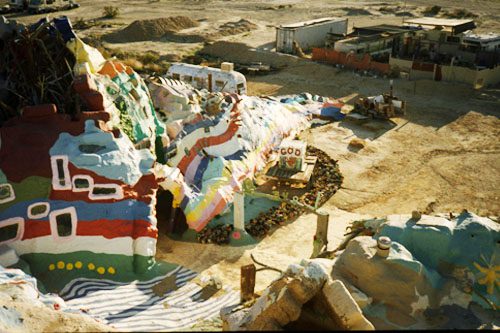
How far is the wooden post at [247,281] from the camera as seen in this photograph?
12086 mm

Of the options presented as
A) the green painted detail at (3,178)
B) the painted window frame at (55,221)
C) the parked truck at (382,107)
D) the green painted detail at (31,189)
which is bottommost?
the parked truck at (382,107)

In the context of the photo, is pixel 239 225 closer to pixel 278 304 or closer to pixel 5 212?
pixel 5 212

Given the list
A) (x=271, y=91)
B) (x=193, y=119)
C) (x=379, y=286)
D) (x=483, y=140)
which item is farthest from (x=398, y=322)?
(x=271, y=91)

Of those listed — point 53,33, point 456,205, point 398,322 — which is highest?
point 53,33

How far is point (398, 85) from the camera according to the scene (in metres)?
33.4

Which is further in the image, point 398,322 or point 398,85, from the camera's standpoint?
point 398,85

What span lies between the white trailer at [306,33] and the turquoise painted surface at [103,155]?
2804cm

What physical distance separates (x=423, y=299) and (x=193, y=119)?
11604 mm

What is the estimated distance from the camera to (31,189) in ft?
45.8

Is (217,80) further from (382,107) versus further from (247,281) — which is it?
(247,281)

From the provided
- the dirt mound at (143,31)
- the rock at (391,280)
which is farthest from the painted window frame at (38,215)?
the dirt mound at (143,31)

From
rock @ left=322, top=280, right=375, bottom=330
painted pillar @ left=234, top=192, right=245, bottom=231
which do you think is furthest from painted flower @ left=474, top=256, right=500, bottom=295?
painted pillar @ left=234, top=192, right=245, bottom=231

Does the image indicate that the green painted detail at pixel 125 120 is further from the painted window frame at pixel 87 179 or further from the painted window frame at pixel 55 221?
the painted window frame at pixel 55 221

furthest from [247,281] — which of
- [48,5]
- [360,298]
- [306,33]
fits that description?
[48,5]
